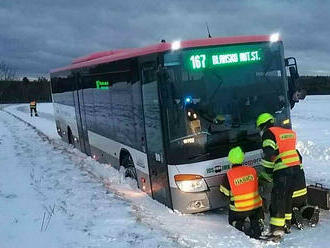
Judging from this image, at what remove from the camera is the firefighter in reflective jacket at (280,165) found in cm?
733

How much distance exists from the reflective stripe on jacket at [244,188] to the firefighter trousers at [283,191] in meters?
0.30

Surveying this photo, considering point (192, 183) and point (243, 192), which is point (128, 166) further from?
point (243, 192)

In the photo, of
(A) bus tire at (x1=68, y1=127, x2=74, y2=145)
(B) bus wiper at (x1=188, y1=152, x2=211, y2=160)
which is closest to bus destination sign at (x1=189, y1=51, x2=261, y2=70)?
(B) bus wiper at (x1=188, y1=152, x2=211, y2=160)

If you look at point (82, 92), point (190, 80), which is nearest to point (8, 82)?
point (82, 92)

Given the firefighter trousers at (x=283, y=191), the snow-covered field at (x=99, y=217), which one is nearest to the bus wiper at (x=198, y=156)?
the snow-covered field at (x=99, y=217)

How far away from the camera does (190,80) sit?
811 cm

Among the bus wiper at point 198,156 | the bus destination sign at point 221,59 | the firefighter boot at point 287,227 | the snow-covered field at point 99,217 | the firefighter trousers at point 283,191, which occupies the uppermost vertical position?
the bus destination sign at point 221,59

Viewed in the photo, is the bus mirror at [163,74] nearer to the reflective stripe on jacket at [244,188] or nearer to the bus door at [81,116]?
the reflective stripe on jacket at [244,188]

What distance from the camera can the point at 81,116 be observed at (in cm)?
1598

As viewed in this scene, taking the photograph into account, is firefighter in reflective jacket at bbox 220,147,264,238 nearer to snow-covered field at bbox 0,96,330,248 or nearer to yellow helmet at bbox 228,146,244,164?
yellow helmet at bbox 228,146,244,164

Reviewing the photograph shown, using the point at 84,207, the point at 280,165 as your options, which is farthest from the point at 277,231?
the point at 84,207

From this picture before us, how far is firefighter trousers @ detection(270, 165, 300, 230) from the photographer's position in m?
7.35

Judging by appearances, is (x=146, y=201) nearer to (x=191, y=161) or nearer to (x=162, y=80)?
(x=191, y=161)

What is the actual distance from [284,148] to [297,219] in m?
1.19
